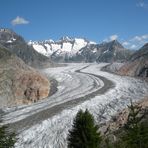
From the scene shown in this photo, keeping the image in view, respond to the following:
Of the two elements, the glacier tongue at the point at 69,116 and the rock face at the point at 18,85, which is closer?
the glacier tongue at the point at 69,116

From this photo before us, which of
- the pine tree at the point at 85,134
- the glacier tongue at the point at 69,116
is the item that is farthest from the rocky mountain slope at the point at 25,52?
the pine tree at the point at 85,134

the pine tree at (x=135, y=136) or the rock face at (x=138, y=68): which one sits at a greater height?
the rock face at (x=138, y=68)

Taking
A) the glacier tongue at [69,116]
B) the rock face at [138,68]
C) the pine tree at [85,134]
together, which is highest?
the rock face at [138,68]

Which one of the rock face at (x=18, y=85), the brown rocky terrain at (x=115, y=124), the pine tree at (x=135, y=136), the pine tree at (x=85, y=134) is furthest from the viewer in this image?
the rock face at (x=18, y=85)

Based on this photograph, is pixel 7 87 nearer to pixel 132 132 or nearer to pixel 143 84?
pixel 143 84

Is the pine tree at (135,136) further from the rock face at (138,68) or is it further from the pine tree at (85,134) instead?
the rock face at (138,68)

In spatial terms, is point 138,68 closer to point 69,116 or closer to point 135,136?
point 69,116

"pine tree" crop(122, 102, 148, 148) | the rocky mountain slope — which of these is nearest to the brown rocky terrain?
"pine tree" crop(122, 102, 148, 148)

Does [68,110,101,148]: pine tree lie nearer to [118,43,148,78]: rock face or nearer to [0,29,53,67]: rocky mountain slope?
[118,43,148,78]: rock face

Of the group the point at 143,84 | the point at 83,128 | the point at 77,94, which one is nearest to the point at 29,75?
the point at 77,94
